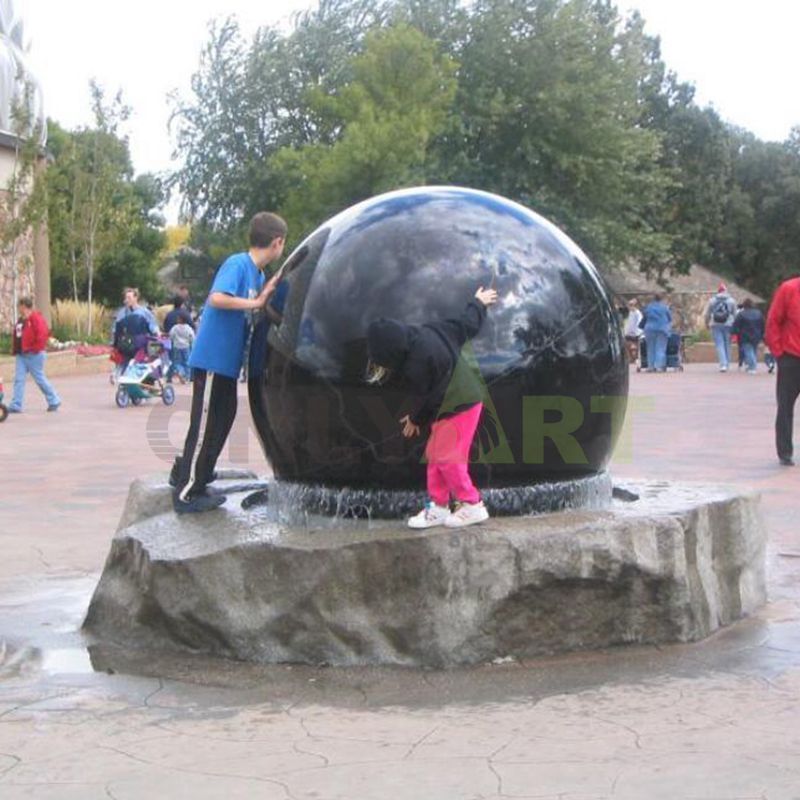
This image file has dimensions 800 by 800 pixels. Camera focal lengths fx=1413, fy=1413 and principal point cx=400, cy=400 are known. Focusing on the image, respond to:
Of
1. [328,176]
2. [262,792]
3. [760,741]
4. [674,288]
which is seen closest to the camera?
[262,792]

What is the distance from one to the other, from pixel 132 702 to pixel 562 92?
42570 mm

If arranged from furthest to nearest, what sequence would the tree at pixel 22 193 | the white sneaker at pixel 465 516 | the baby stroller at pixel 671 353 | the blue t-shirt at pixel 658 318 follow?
the tree at pixel 22 193 < the baby stroller at pixel 671 353 < the blue t-shirt at pixel 658 318 < the white sneaker at pixel 465 516

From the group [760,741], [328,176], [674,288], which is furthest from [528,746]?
[674,288]

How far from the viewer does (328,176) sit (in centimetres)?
4209

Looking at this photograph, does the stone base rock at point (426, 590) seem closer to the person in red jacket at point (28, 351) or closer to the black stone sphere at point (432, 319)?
the black stone sphere at point (432, 319)

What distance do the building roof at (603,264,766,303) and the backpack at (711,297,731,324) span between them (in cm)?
2655

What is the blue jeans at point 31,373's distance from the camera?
19.0 meters

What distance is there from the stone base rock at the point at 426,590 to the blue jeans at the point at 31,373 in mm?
13591

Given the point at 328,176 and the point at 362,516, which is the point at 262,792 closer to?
the point at 362,516

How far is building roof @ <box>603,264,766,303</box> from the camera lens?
56.3 m

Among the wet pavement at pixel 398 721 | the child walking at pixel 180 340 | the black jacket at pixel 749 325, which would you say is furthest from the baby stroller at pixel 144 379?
the wet pavement at pixel 398 721

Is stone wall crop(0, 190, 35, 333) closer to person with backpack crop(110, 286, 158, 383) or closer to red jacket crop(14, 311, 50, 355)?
person with backpack crop(110, 286, 158, 383)

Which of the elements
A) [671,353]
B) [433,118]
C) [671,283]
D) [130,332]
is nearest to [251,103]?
[433,118]

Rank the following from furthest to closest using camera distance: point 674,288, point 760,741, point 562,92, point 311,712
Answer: point 674,288 < point 562,92 < point 311,712 < point 760,741
